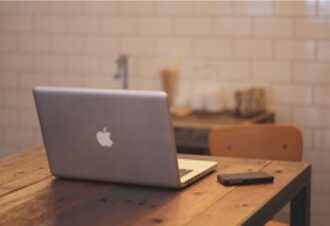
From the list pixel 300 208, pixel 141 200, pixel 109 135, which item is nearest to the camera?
pixel 141 200

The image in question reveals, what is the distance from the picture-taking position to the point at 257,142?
2.67 metres

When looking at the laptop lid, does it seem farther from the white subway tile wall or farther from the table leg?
the white subway tile wall

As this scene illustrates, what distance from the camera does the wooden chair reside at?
2.66 metres

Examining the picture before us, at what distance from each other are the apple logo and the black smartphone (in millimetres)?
336

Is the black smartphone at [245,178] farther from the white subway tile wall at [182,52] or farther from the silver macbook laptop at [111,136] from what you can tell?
the white subway tile wall at [182,52]

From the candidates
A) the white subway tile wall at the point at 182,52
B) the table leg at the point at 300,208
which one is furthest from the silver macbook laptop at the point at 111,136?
the white subway tile wall at the point at 182,52

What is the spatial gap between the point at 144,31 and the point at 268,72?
717 millimetres

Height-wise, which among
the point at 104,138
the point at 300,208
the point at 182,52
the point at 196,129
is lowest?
the point at 300,208

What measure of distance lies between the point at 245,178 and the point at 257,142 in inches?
30.9

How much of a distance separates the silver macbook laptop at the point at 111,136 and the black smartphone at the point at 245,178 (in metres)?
0.09

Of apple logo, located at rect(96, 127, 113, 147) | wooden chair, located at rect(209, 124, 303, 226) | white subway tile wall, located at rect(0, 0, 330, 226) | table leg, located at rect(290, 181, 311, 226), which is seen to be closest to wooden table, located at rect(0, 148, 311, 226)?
→ table leg, located at rect(290, 181, 311, 226)

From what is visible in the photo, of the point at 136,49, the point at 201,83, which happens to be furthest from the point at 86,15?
the point at 201,83

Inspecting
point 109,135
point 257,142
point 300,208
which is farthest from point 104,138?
point 257,142

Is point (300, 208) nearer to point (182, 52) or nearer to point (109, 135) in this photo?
point (109, 135)
